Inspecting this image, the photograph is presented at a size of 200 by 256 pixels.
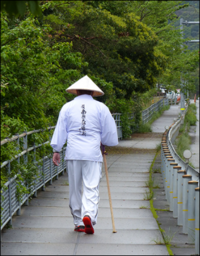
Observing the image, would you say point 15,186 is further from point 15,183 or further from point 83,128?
point 83,128

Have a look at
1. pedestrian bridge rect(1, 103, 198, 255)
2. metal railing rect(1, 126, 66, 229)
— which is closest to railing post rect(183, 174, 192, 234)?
pedestrian bridge rect(1, 103, 198, 255)

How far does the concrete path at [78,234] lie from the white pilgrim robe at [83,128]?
3.08 feet

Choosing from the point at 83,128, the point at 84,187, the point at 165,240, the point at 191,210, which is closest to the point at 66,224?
the point at 84,187

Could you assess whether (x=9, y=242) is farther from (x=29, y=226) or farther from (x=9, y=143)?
(x=9, y=143)

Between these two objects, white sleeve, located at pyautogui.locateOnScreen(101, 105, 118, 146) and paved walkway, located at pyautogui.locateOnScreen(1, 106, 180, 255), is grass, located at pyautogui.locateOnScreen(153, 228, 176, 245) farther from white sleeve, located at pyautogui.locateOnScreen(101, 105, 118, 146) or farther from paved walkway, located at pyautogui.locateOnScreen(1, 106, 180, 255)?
white sleeve, located at pyautogui.locateOnScreen(101, 105, 118, 146)

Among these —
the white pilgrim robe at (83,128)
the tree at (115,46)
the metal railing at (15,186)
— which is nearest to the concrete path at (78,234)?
the metal railing at (15,186)

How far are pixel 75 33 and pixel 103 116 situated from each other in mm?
9845

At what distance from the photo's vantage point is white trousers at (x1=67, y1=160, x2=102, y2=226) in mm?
5625

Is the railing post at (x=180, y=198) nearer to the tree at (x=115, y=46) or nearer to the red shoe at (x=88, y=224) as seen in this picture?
the red shoe at (x=88, y=224)

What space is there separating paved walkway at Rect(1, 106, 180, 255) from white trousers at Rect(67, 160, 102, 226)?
28cm

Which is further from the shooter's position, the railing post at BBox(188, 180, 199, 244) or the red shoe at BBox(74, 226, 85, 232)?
the red shoe at BBox(74, 226, 85, 232)

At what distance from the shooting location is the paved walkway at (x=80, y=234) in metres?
4.96

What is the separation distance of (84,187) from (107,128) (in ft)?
2.56

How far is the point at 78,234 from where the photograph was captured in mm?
5621
